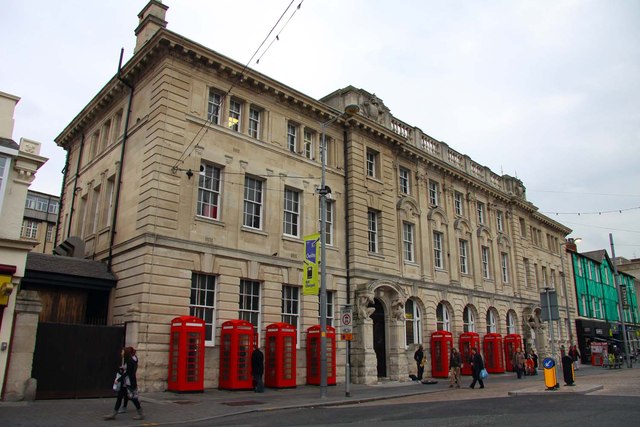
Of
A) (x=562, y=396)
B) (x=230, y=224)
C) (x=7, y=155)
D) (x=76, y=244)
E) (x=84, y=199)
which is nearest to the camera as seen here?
(x=7, y=155)

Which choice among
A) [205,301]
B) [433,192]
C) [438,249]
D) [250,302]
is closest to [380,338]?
[438,249]

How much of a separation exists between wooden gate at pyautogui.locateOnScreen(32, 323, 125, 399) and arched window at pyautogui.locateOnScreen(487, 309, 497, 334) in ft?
83.9

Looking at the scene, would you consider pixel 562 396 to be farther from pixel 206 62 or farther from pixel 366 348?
pixel 206 62

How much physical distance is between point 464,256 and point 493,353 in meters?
6.32

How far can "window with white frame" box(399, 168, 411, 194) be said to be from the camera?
100.0 ft

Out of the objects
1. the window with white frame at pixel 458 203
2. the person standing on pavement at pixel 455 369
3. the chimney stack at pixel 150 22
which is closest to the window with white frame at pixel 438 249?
the window with white frame at pixel 458 203

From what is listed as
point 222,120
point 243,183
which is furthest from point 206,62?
point 243,183

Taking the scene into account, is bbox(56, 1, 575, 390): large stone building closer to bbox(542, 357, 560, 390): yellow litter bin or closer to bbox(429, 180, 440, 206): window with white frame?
bbox(429, 180, 440, 206): window with white frame

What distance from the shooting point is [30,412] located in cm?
1255

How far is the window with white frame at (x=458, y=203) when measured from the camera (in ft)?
113

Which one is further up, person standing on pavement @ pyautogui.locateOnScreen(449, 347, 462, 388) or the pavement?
person standing on pavement @ pyautogui.locateOnScreen(449, 347, 462, 388)

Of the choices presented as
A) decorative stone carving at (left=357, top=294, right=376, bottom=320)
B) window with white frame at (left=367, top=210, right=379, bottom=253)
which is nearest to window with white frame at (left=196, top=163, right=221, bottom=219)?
decorative stone carving at (left=357, top=294, right=376, bottom=320)

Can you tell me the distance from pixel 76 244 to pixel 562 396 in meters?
20.0

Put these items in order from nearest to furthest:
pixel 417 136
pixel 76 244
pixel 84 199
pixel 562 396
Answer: pixel 562 396 < pixel 76 244 < pixel 84 199 < pixel 417 136
